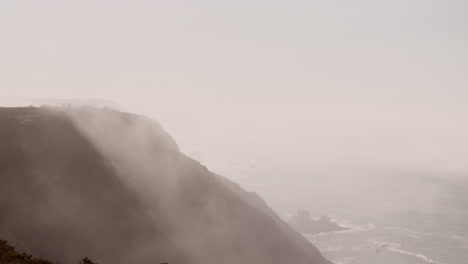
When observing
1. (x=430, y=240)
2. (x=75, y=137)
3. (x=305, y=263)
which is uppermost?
(x=75, y=137)

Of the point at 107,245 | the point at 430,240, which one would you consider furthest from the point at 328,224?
the point at 107,245

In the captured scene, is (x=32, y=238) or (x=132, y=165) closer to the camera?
(x=32, y=238)

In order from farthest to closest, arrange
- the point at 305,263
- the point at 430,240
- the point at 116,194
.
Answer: the point at 430,240
the point at 305,263
the point at 116,194

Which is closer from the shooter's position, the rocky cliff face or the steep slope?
the steep slope

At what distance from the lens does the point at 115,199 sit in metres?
66.2

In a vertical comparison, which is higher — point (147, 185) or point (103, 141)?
point (103, 141)

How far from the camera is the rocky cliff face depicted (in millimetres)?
60531

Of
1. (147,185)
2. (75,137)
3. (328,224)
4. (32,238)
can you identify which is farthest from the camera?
(328,224)

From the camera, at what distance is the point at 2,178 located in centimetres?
6247

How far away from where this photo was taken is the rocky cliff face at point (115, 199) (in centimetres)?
6053

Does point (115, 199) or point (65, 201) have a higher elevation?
point (115, 199)

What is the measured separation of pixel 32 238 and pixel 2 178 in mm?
13146

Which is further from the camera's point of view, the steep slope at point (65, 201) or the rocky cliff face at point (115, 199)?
the rocky cliff face at point (115, 199)

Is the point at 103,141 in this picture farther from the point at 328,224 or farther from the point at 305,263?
the point at 328,224
